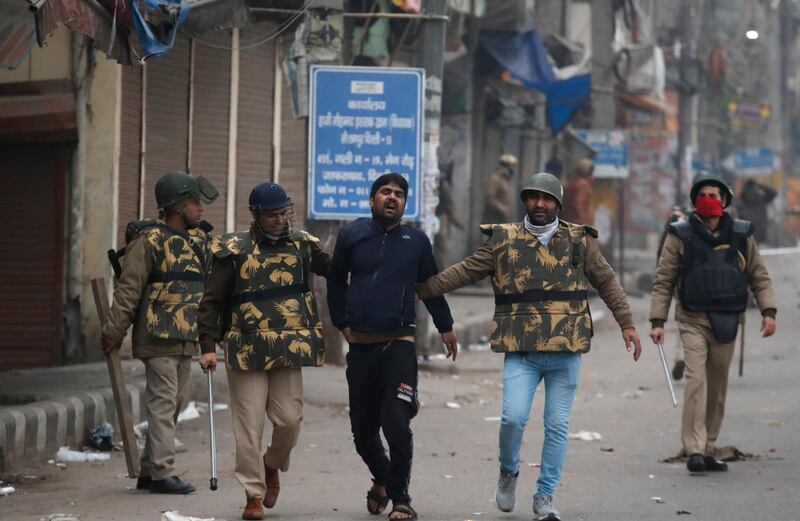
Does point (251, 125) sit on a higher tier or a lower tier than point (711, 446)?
higher

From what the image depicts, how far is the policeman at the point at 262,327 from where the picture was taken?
794cm

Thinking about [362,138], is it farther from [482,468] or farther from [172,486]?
[172,486]

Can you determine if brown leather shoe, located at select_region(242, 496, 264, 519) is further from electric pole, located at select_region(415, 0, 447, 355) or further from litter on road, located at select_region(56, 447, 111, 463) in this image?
electric pole, located at select_region(415, 0, 447, 355)

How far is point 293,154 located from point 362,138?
2.25 metres

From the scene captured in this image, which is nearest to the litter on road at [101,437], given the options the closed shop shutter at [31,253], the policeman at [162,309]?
A: the policeman at [162,309]

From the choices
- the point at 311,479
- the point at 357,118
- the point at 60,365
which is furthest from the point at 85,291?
the point at 311,479

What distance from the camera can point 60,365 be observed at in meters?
13.5

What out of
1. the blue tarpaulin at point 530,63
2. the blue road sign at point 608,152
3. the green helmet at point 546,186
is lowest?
the green helmet at point 546,186

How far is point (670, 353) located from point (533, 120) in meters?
13.1

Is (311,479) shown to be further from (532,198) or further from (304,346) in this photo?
(532,198)

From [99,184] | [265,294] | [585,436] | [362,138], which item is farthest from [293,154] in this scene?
[265,294]

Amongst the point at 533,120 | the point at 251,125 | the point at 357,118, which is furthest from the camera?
the point at 533,120

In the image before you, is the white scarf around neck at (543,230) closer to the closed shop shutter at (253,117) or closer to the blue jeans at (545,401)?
the blue jeans at (545,401)

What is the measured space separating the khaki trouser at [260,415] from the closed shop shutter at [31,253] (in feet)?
18.8
